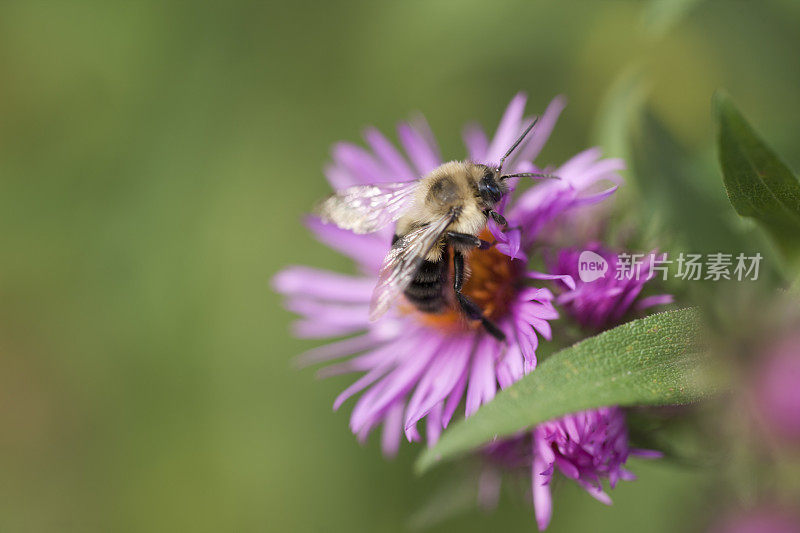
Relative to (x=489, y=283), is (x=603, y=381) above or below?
below

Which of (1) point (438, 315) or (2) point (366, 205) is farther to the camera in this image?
(2) point (366, 205)

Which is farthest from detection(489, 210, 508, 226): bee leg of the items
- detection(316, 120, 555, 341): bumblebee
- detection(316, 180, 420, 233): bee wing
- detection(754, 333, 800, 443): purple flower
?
detection(754, 333, 800, 443): purple flower

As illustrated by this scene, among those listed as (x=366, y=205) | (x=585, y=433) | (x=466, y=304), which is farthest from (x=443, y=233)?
(x=585, y=433)

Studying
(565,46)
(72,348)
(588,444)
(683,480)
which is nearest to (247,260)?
(72,348)

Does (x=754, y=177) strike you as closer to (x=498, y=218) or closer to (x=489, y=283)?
(x=498, y=218)

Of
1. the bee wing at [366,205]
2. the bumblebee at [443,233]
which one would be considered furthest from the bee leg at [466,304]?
the bee wing at [366,205]

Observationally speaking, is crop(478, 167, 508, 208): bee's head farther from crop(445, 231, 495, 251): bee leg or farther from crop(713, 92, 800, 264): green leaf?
crop(713, 92, 800, 264): green leaf
